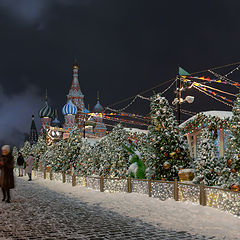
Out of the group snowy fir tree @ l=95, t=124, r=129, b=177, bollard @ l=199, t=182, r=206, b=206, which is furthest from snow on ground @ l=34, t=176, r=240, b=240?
snowy fir tree @ l=95, t=124, r=129, b=177

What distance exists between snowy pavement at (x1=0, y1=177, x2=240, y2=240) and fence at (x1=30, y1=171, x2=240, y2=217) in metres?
0.26

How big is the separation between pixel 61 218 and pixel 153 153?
693cm

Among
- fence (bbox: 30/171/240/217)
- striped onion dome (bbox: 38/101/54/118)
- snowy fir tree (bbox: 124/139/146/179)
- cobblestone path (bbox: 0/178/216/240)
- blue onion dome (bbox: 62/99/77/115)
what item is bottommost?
cobblestone path (bbox: 0/178/216/240)

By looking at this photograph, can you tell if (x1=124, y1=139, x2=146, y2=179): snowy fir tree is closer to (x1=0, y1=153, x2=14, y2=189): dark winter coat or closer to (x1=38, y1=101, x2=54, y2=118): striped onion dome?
(x1=0, y1=153, x2=14, y2=189): dark winter coat

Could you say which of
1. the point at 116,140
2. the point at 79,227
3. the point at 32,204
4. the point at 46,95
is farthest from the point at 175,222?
the point at 46,95

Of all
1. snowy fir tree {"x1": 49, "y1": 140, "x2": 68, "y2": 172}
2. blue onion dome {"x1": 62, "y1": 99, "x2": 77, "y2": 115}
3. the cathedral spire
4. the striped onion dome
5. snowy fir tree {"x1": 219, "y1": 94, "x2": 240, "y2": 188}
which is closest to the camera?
snowy fir tree {"x1": 219, "y1": 94, "x2": 240, "y2": 188}

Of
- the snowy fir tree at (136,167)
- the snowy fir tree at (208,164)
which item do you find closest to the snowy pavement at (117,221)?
the snowy fir tree at (208,164)

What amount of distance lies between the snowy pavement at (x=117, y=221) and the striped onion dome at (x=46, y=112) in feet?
305

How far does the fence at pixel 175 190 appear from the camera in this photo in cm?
855

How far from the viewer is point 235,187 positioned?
9500 millimetres

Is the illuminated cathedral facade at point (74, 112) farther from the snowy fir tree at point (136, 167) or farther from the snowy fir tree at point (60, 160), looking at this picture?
the snowy fir tree at point (136, 167)

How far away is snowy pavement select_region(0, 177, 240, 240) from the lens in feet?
20.6

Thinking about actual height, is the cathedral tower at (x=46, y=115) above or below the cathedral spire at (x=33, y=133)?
above

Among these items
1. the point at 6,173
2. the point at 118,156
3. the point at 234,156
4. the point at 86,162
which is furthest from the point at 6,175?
the point at 86,162
